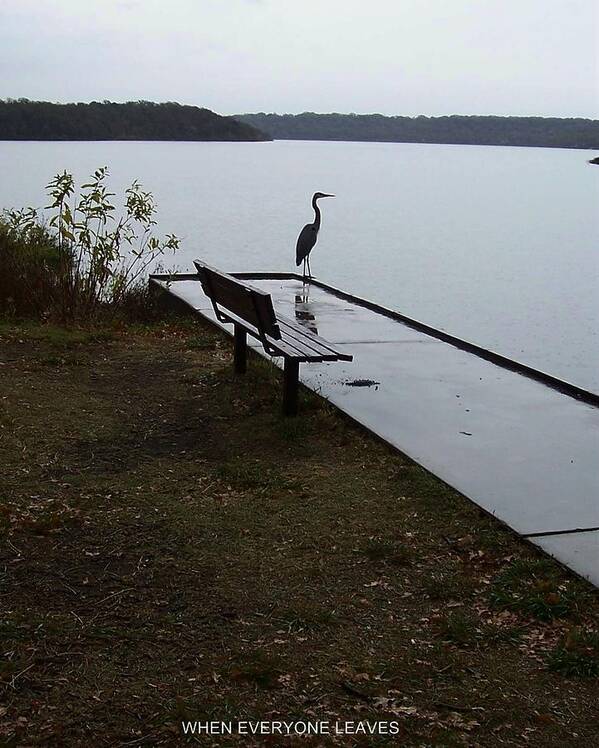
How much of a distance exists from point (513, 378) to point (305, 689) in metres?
4.12

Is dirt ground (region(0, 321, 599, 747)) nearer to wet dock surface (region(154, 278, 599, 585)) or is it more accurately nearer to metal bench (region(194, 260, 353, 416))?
wet dock surface (region(154, 278, 599, 585))

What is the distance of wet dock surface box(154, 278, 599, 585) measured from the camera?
14.0 ft

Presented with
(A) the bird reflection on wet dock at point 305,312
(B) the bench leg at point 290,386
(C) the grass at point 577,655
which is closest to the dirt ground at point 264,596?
(C) the grass at point 577,655

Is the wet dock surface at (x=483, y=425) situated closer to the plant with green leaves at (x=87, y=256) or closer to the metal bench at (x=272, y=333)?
the metal bench at (x=272, y=333)

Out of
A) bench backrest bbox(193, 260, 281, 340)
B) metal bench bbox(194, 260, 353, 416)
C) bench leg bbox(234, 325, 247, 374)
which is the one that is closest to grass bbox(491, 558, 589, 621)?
metal bench bbox(194, 260, 353, 416)

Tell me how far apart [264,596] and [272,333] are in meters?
2.25

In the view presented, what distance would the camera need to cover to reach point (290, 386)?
572cm

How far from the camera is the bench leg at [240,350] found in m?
6.56

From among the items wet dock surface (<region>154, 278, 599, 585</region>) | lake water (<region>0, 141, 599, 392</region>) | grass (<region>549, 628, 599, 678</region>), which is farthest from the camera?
lake water (<region>0, 141, 599, 392</region>)

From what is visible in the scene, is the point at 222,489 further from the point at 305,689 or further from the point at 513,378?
the point at 513,378

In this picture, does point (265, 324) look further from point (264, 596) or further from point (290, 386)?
point (264, 596)

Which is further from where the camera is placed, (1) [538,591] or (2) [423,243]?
(2) [423,243]

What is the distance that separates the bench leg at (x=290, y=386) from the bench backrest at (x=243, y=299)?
A: 0.18 meters

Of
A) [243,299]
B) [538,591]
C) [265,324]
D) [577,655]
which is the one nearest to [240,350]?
[243,299]
